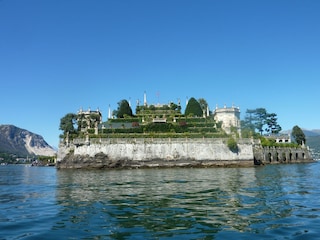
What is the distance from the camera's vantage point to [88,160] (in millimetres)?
59344

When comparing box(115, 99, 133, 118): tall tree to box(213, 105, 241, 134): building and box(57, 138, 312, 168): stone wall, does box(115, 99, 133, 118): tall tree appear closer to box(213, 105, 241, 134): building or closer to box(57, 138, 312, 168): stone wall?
box(213, 105, 241, 134): building

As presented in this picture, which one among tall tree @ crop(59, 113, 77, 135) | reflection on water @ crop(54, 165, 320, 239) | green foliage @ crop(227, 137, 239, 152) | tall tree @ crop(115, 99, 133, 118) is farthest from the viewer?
tall tree @ crop(115, 99, 133, 118)

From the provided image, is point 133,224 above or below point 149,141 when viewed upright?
below

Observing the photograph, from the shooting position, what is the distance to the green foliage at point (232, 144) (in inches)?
2325

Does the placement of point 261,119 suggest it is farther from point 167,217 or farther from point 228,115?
point 167,217

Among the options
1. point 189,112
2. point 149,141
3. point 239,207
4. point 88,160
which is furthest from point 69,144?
point 239,207

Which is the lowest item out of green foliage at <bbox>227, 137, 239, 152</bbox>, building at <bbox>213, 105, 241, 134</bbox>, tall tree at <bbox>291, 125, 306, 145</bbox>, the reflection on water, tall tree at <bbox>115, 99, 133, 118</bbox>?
the reflection on water

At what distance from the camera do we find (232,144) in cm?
5912

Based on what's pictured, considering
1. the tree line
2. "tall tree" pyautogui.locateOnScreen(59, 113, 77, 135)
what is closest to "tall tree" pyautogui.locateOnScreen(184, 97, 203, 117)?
the tree line

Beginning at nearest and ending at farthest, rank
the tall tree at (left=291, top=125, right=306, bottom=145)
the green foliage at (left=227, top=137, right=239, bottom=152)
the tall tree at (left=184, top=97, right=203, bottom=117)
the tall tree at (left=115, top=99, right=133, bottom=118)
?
the green foliage at (left=227, top=137, right=239, bottom=152)
the tall tree at (left=184, top=97, right=203, bottom=117)
the tall tree at (left=115, top=99, right=133, bottom=118)
the tall tree at (left=291, top=125, right=306, bottom=145)

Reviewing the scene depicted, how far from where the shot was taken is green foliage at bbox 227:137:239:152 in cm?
5906

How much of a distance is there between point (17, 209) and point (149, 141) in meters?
46.1

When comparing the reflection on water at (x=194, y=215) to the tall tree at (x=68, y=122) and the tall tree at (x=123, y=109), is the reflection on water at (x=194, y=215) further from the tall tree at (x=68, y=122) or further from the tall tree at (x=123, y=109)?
the tall tree at (x=123, y=109)

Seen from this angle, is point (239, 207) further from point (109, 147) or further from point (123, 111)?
point (123, 111)
